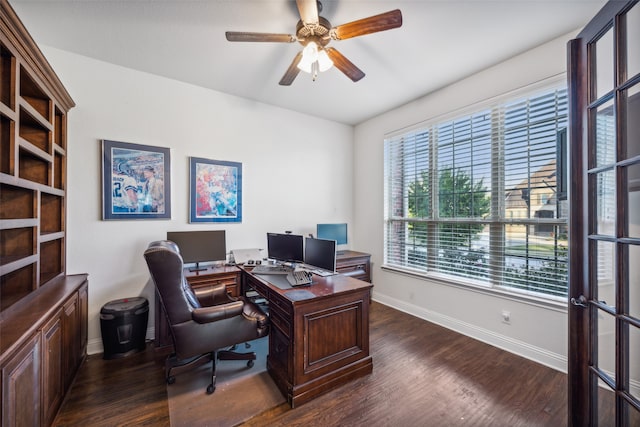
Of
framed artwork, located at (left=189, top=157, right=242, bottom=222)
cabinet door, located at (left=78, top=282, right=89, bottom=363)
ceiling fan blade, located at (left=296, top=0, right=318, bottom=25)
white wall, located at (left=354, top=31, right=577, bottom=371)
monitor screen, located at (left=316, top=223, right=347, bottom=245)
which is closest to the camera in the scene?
ceiling fan blade, located at (left=296, top=0, right=318, bottom=25)

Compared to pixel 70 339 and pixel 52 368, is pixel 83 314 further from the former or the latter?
pixel 52 368

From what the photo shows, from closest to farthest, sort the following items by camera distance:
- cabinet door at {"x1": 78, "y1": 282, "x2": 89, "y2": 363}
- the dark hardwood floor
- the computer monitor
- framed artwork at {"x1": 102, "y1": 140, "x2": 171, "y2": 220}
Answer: the dark hardwood floor → cabinet door at {"x1": 78, "y1": 282, "x2": 89, "y2": 363} → framed artwork at {"x1": 102, "y1": 140, "x2": 171, "y2": 220} → the computer monitor

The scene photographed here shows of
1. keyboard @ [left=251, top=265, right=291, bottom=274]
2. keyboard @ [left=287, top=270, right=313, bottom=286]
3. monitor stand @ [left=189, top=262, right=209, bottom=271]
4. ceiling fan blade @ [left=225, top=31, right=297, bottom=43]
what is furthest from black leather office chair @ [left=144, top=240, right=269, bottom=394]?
ceiling fan blade @ [left=225, top=31, right=297, bottom=43]

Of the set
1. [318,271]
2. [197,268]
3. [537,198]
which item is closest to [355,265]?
[318,271]

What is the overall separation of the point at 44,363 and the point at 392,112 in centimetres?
440

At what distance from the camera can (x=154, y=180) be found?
2.85 meters

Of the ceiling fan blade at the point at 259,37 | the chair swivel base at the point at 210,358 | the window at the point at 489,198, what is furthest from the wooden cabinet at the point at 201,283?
the window at the point at 489,198

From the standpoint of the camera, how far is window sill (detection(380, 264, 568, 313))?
230 cm

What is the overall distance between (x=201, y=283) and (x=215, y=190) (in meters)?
1.17

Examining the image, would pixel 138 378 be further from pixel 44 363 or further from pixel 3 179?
pixel 3 179

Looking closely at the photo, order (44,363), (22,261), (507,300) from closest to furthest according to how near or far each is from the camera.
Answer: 1. (44,363)
2. (22,261)
3. (507,300)

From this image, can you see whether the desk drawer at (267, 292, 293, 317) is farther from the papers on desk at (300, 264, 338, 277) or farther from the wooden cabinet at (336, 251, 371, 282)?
the wooden cabinet at (336, 251, 371, 282)

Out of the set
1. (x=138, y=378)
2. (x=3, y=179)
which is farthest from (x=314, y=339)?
(x=3, y=179)

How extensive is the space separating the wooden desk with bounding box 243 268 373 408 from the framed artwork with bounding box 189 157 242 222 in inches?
53.5
